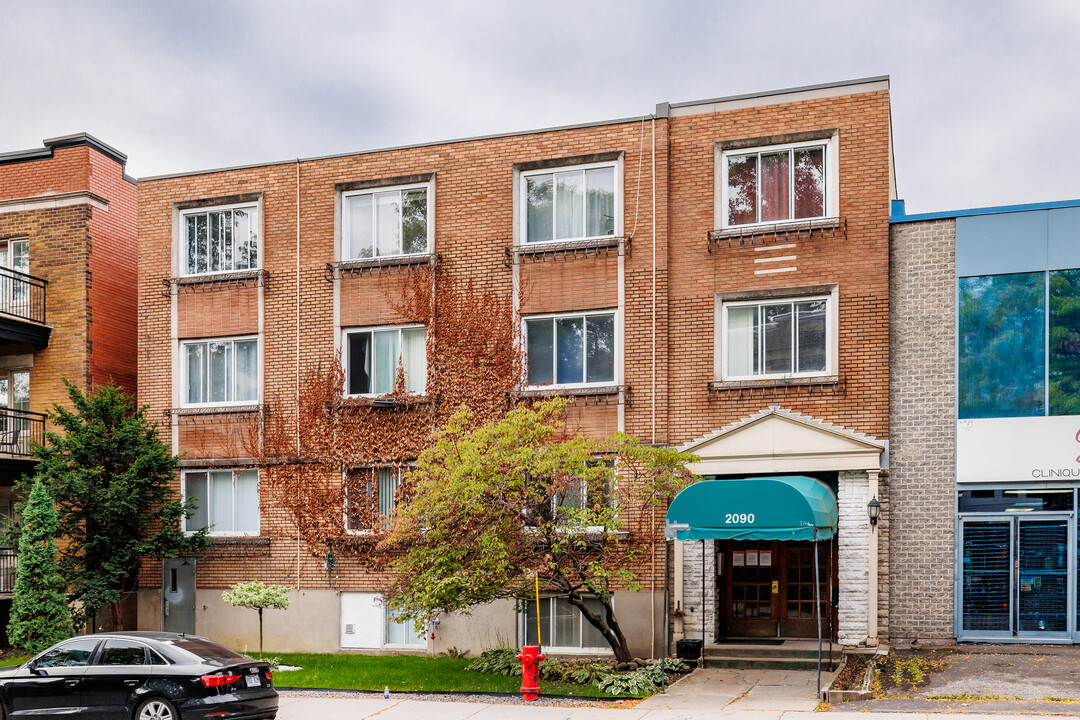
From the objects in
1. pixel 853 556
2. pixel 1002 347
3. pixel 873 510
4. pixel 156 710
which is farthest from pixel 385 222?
pixel 1002 347

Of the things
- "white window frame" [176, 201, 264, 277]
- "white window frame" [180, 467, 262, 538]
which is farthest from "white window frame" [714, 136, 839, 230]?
"white window frame" [180, 467, 262, 538]

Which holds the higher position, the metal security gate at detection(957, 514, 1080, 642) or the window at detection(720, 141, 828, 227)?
the window at detection(720, 141, 828, 227)

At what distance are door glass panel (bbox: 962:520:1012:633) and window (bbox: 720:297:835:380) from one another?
3.92 m

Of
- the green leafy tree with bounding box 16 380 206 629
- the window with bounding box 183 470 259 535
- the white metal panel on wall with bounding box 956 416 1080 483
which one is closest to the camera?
the white metal panel on wall with bounding box 956 416 1080 483

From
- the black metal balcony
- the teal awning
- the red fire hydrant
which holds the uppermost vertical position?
the black metal balcony

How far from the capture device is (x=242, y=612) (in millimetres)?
23047

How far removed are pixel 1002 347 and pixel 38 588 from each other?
61.8 ft

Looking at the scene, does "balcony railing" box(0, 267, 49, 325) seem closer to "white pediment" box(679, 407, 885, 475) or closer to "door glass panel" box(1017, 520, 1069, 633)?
"white pediment" box(679, 407, 885, 475)

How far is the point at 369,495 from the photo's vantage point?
22.1 m

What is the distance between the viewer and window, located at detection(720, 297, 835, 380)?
788 inches

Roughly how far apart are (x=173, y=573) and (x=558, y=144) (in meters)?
12.4

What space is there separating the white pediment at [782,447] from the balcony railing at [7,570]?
1535 centimetres

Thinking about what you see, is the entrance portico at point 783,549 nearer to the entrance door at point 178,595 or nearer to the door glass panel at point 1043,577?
the door glass panel at point 1043,577

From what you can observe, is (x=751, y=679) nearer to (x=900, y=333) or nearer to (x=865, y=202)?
(x=900, y=333)
